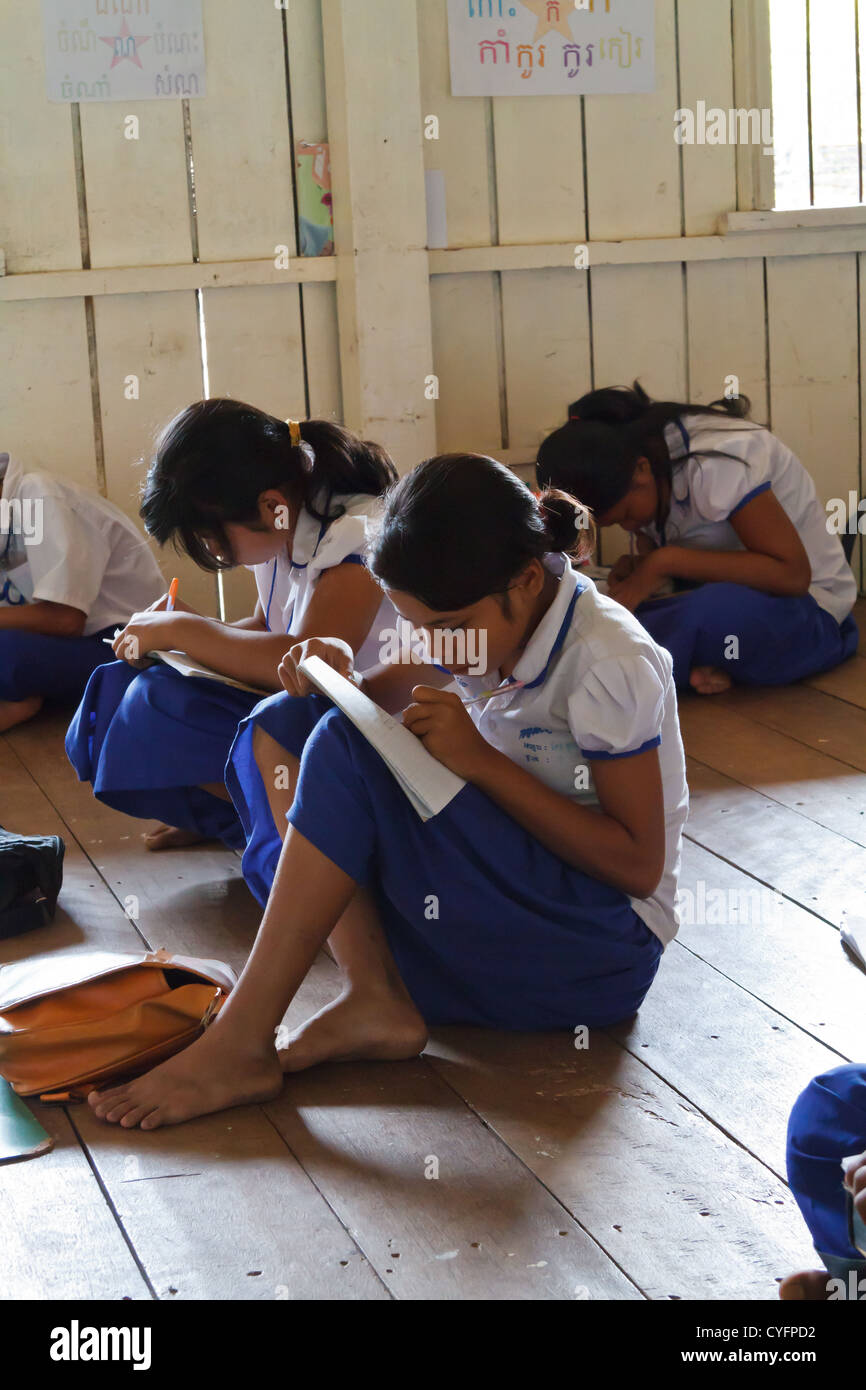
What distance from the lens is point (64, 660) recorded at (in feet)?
9.51

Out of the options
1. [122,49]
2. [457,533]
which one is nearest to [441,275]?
[122,49]

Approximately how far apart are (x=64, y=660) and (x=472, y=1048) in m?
1.63

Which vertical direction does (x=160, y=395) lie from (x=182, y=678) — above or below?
above

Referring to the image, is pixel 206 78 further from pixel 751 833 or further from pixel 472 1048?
pixel 472 1048

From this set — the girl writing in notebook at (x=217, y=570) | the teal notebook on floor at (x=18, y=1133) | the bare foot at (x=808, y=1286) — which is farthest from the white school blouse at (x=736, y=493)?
the bare foot at (x=808, y=1286)

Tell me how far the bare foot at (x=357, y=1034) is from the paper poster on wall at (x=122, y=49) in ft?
7.47

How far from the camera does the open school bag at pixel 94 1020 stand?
4.78 feet

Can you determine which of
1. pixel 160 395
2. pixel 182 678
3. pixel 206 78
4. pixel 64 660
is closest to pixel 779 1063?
pixel 182 678

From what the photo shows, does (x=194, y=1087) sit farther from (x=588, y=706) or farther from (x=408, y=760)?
(x=588, y=706)

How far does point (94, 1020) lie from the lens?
4.82ft

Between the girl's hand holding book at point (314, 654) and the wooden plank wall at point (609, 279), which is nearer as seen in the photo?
the girl's hand holding book at point (314, 654)

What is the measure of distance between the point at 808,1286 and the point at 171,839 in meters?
1.40

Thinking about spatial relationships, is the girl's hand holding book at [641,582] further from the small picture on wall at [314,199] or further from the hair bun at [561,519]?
the hair bun at [561,519]

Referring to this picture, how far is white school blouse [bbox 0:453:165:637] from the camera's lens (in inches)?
111
